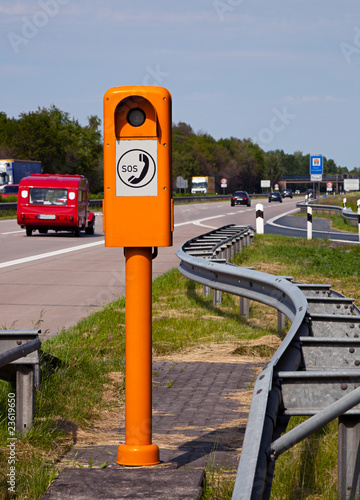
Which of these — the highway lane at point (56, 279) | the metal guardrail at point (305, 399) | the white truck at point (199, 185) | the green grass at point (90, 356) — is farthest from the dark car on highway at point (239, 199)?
the metal guardrail at point (305, 399)

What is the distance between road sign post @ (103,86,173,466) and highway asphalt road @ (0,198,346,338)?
2.97m

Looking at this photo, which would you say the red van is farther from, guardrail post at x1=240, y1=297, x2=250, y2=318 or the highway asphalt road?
guardrail post at x1=240, y1=297, x2=250, y2=318

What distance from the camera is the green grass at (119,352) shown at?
418 cm

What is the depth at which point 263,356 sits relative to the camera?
8.04 m

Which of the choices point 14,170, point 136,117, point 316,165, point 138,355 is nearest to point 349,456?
point 138,355

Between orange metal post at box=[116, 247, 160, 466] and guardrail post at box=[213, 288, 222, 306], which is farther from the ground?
orange metal post at box=[116, 247, 160, 466]

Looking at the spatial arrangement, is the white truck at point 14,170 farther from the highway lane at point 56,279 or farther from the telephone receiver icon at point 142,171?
the telephone receiver icon at point 142,171

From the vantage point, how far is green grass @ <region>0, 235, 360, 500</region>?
4.18 m

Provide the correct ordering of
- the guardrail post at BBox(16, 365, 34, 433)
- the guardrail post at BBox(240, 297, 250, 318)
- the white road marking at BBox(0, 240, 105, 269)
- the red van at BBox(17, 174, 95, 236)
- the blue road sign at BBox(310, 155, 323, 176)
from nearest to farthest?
1. the guardrail post at BBox(16, 365, 34, 433)
2. the guardrail post at BBox(240, 297, 250, 318)
3. the white road marking at BBox(0, 240, 105, 269)
4. the red van at BBox(17, 174, 95, 236)
5. the blue road sign at BBox(310, 155, 323, 176)

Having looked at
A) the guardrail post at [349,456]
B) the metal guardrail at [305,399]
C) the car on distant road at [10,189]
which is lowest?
the guardrail post at [349,456]

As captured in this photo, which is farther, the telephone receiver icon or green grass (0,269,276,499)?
green grass (0,269,276,499)

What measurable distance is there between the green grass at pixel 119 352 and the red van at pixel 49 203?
478 inches

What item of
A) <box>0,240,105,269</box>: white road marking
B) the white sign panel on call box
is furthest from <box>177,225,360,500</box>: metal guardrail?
<box>0,240,105,269</box>: white road marking

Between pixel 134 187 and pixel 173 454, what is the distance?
1611 millimetres
